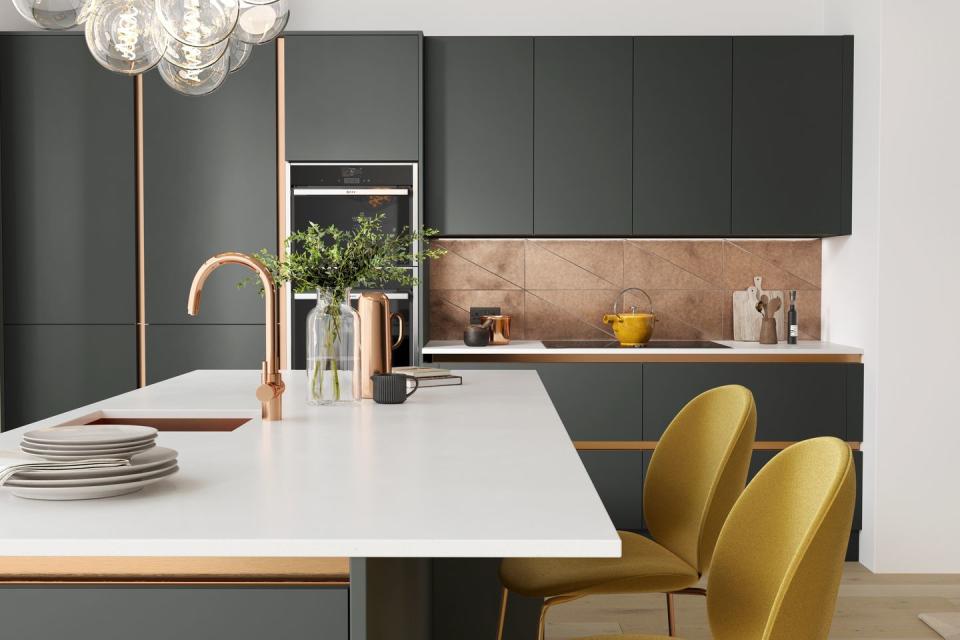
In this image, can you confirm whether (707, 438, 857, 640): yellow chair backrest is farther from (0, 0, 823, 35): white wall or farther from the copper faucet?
(0, 0, 823, 35): white wall

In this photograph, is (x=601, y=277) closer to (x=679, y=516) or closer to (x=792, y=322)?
(x=792, y=322)

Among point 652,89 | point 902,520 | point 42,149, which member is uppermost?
point 652,89

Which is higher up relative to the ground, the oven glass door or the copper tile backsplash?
the oven glass door

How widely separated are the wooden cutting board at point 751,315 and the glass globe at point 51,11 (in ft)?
11.3

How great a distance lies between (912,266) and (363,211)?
237 centimetres

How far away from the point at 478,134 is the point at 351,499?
123 inches

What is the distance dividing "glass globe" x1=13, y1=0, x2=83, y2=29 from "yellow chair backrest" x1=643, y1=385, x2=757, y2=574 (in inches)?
65.5

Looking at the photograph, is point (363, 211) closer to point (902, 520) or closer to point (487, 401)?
point (487, 401)

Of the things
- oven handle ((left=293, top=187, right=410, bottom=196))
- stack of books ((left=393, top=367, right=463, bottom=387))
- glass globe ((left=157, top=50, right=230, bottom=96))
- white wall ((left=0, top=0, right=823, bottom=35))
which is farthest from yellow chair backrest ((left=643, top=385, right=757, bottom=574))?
white wall ((left=0, top=0, right=823, bottom=35))

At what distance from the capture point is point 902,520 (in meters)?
3.86

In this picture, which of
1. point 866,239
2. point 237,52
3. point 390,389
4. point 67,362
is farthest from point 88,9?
point 866,239

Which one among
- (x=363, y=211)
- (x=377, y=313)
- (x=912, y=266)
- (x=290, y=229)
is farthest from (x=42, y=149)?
(x=912, y=266)

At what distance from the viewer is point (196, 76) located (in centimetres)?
231

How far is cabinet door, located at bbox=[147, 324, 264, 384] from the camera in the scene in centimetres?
412
